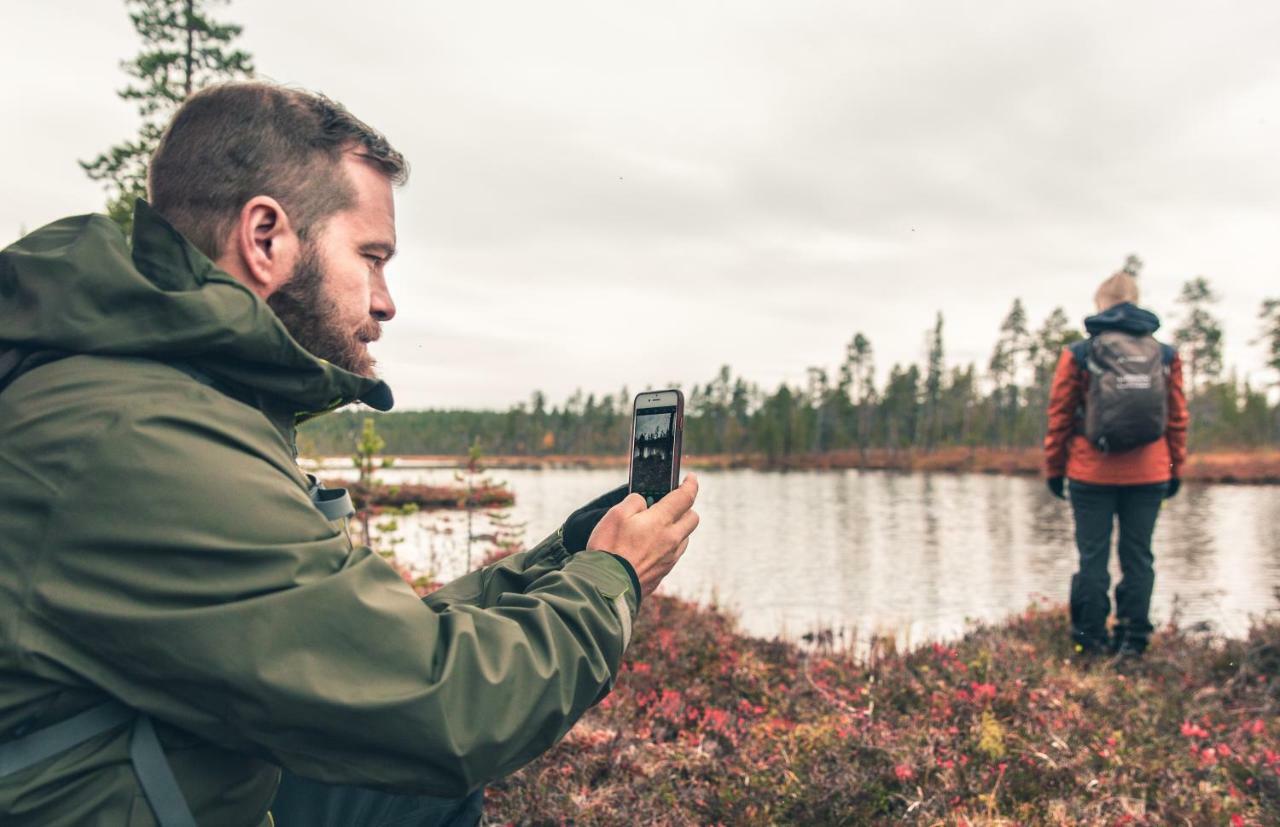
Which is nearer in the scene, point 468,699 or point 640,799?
point 468,699

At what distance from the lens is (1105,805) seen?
12.2 feet

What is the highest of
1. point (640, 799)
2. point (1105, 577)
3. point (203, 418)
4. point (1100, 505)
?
point (203, 418)

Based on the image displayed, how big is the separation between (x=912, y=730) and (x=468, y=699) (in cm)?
373

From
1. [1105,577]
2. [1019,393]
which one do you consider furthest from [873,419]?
[1105,577]

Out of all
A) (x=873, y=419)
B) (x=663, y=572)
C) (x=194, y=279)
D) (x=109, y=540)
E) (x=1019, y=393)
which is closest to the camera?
(x=109, y=540)

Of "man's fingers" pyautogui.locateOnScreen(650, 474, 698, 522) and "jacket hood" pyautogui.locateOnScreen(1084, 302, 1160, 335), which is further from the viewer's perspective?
"jacket hood" pyautogui.locateOnScreen(1084, 302, 1160, 335)

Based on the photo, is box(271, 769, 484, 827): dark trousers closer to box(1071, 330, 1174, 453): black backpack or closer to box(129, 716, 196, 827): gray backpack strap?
box(129, 716, 196, 827): gray backpack strap

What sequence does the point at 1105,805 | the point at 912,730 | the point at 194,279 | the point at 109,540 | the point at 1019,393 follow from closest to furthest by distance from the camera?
1. the point at 109,540
2. the point at 194,279
3. the point at 1105,805
4. the point at 912,730
5. the point at 1019,393

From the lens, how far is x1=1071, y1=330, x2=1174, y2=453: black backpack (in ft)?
20.5

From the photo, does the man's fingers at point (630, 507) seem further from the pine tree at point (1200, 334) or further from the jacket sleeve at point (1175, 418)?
the pine tree at point (1200, 334)

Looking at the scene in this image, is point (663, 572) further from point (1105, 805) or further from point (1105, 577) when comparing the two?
point (1105, 577)

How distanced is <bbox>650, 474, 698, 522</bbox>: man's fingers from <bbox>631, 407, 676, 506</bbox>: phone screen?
0.63 feet

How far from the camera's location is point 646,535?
1785 millimetres

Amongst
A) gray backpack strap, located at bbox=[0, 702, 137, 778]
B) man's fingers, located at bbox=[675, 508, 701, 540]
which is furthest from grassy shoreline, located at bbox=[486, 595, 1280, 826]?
gray backpack strap, located at bbox=[0, 702, 137, 778]
